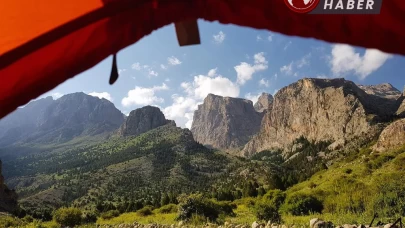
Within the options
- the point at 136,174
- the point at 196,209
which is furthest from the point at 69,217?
the point at 136,174

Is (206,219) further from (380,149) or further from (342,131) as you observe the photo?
(342,131)

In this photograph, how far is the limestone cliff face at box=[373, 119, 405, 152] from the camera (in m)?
60.1

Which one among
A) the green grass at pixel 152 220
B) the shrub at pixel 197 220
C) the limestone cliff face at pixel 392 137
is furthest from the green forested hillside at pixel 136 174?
→ the shrub at pixel 197 220

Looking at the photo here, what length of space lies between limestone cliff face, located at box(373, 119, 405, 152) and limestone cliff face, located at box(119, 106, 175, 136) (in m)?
118

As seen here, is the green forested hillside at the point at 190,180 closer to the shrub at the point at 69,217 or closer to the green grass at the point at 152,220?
the green grass at the point at 152,220

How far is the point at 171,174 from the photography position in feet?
325

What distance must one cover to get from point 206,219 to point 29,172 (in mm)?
159417

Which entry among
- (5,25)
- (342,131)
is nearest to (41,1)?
(5,25)

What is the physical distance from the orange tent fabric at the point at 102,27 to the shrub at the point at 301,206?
60.6 ft
